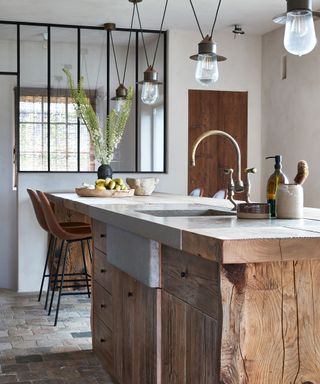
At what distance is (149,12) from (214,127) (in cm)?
147

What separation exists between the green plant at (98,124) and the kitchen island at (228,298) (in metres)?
3.48

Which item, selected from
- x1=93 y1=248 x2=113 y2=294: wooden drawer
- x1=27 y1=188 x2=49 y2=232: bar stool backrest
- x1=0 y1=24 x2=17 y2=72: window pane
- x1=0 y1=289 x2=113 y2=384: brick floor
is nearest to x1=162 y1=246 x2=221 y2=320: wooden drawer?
x1=93 y1=248 x2=113 y2=294: wooden drawer

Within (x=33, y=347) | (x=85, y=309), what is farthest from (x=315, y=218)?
(x=85, y=309)

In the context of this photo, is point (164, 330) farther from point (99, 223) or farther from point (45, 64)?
point (45, 64)

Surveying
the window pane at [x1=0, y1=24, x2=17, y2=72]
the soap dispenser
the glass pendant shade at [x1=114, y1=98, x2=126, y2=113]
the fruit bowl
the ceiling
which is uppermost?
the ceiling

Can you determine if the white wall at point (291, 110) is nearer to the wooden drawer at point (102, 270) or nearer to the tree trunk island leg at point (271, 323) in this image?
the wooden drawer at point (102, 270)

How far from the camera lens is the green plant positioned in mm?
5938

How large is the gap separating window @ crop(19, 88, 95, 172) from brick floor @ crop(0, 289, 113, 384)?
145 cm

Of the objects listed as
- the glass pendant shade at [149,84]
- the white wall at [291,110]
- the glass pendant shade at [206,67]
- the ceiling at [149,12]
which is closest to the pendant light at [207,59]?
the glass pendant shade at [206,67]

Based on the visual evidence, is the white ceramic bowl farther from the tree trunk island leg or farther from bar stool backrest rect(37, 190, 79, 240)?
the tree trunk island leg

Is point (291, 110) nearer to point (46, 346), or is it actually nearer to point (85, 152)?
point (85, 152)

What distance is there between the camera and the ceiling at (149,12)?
18.0 feet

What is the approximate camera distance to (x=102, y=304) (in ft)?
11.0

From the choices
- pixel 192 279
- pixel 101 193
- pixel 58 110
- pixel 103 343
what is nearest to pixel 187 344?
pixel 192 279
